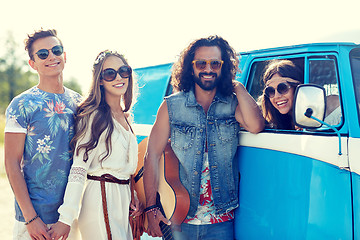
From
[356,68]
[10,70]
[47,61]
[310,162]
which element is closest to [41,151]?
[47,61]

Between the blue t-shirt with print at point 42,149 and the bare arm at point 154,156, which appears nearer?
the blue t-shirt with print at point 42,149

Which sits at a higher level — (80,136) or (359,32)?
(359,32)

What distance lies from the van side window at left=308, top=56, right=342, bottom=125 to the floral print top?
95 cm

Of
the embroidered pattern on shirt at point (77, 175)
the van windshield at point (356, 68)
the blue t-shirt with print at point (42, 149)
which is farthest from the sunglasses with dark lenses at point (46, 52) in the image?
the van windshield at point (356, 68)

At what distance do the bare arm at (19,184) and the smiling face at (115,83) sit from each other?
2.42 feet

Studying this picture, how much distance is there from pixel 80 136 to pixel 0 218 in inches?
200

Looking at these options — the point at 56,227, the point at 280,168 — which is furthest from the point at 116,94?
the point at 280,168

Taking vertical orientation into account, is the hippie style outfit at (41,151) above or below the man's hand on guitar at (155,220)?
above

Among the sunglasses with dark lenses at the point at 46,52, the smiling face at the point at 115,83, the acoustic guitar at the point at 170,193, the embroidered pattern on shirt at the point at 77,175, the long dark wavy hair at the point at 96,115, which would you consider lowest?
the acoustic guitar at the point at 170,193

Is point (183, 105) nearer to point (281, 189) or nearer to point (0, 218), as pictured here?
point (281, 189)

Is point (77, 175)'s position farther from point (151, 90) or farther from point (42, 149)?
point (151, 90)

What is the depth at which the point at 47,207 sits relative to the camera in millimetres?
2902

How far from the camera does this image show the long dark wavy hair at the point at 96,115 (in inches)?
115

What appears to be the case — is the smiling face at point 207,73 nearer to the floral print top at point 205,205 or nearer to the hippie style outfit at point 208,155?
the hippie style outfit at point 208,155
